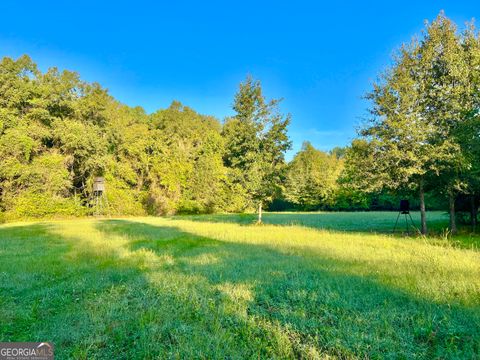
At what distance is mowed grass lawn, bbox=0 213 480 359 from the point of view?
323 cm

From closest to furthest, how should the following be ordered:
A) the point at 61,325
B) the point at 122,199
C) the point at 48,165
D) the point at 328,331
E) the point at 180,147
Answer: the point at 328,331, the point at 61,325, the point at 48,165, the point at 122,199, the point at 180,147

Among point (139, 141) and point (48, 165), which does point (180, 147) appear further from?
point (48, 165)

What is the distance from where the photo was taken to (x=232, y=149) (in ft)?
59.4

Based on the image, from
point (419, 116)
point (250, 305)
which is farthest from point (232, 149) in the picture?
point (250, 305)

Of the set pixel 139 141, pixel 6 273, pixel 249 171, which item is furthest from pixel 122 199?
pixel 6 273

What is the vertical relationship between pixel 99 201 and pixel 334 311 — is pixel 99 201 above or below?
above

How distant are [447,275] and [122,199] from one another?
33662 mm

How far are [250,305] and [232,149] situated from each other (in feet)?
46.6

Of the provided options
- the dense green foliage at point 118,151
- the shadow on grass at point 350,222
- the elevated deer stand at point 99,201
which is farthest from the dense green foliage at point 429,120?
the elevated deer stand at point 99,201

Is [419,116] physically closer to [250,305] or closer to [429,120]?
[429,120]

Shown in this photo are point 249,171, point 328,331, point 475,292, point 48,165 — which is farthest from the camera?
point 48,165

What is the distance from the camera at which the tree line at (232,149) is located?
11.9m

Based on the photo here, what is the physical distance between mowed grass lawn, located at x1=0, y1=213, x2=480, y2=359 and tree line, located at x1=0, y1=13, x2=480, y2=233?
529 cm

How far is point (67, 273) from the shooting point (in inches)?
260
